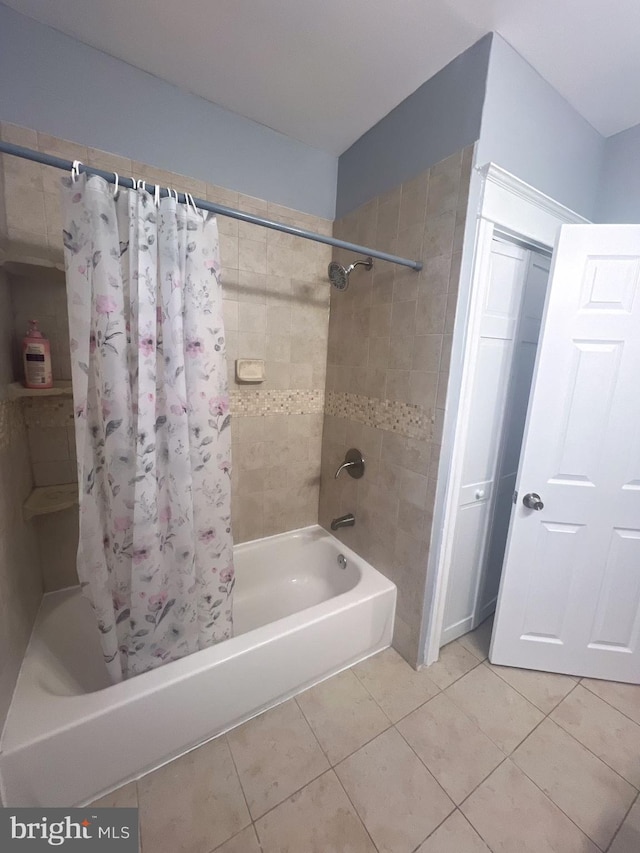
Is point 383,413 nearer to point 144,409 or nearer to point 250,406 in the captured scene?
A: point 250,406

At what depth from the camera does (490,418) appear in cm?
147

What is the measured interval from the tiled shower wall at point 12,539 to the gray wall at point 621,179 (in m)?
2.61

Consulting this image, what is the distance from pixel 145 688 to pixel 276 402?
4.35 ft

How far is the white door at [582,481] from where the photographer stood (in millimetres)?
1223

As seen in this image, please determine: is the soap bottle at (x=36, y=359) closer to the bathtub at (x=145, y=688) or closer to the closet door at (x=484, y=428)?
the bathtub at (x=145, y=688)

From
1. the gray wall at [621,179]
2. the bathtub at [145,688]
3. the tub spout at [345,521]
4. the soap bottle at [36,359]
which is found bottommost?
the bathtub at [145,688]

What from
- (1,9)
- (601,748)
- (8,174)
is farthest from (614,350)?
(1,9)

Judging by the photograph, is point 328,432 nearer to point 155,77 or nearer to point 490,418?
point 490,418

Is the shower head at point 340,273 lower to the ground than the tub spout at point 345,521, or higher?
higher

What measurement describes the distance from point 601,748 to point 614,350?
1503mm

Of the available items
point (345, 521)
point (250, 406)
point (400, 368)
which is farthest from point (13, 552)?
point (400, 368)

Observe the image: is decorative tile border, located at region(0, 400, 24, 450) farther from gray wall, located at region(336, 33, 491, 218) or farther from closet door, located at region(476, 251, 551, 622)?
closet door, located at region(476, 251, 551, 622)

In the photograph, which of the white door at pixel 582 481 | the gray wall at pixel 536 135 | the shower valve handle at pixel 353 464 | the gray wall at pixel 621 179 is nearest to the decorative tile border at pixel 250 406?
the shower valve handle at pixel 353 464

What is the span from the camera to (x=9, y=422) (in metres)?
1.13
